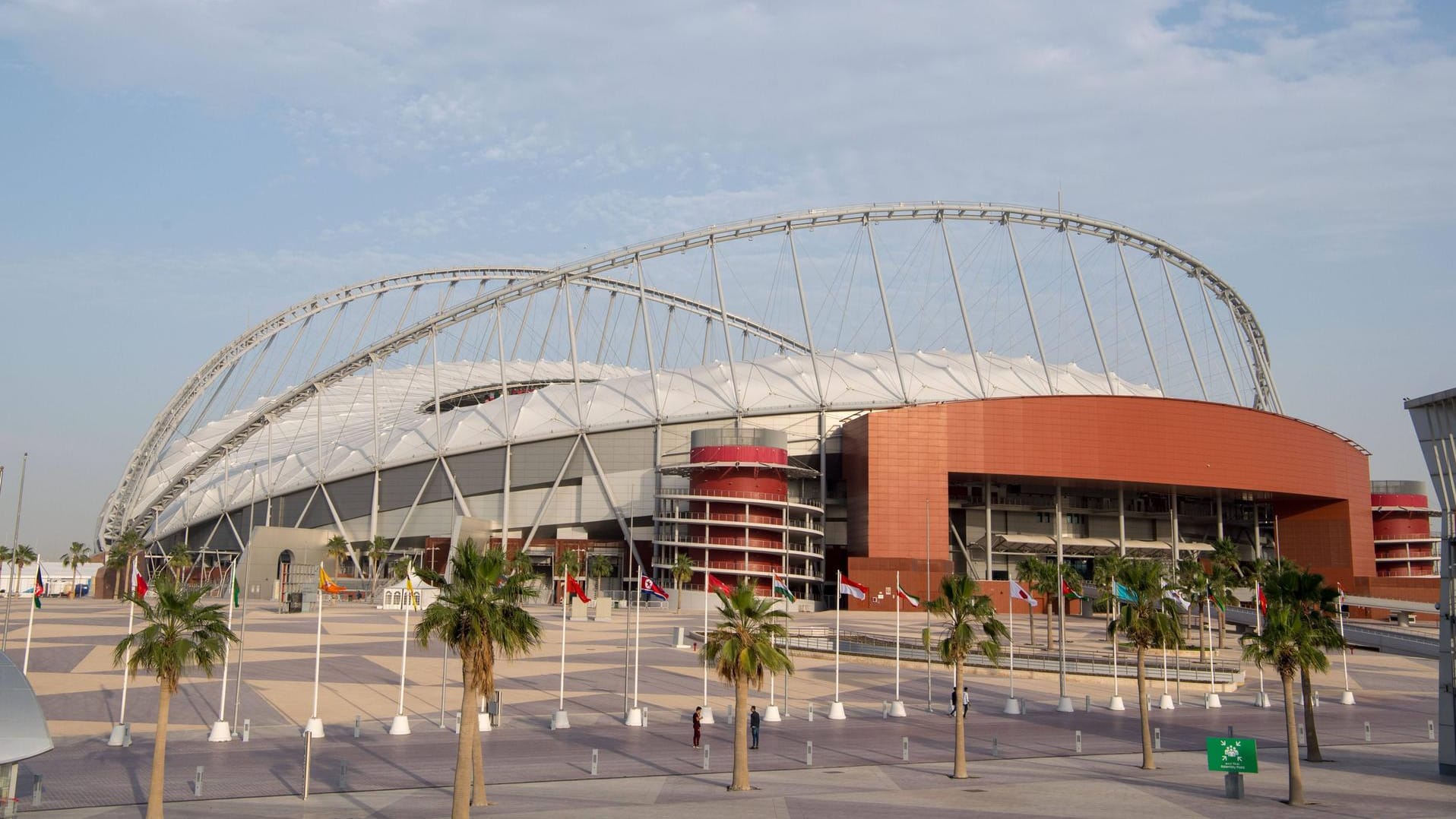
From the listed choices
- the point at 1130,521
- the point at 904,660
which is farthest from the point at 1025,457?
the point at 904,660

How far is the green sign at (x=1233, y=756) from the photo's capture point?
31172mm

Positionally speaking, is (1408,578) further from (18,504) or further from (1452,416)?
(18,504)

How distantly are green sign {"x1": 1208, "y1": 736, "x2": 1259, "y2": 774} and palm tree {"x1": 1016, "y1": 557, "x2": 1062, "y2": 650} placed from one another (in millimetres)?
37828

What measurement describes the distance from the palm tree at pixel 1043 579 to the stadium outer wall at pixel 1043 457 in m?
19.1

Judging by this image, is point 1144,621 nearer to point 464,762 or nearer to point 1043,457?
point 464,762

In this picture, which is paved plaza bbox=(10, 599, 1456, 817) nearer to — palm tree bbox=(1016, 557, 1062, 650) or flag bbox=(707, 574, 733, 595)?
flag bbox=(707, 574, 733, 595)

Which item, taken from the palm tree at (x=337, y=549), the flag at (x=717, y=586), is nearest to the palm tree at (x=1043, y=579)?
the flag at (x=717, y=586)

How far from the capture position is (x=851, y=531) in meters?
107

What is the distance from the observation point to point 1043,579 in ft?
238

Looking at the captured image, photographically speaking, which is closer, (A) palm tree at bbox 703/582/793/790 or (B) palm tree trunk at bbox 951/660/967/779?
(A) palm tree at bbox 703/582/793/790

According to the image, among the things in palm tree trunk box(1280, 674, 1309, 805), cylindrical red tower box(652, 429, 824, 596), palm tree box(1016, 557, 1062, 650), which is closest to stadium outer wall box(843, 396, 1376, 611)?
cylindrical red tower box(652, 429, 824, 596)

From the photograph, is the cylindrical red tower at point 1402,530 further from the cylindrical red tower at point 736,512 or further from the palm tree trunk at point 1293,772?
the palm tree trunk at point 1293,772

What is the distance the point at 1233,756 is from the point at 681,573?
70.0 metres

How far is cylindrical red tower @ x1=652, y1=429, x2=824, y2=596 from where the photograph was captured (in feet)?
338
